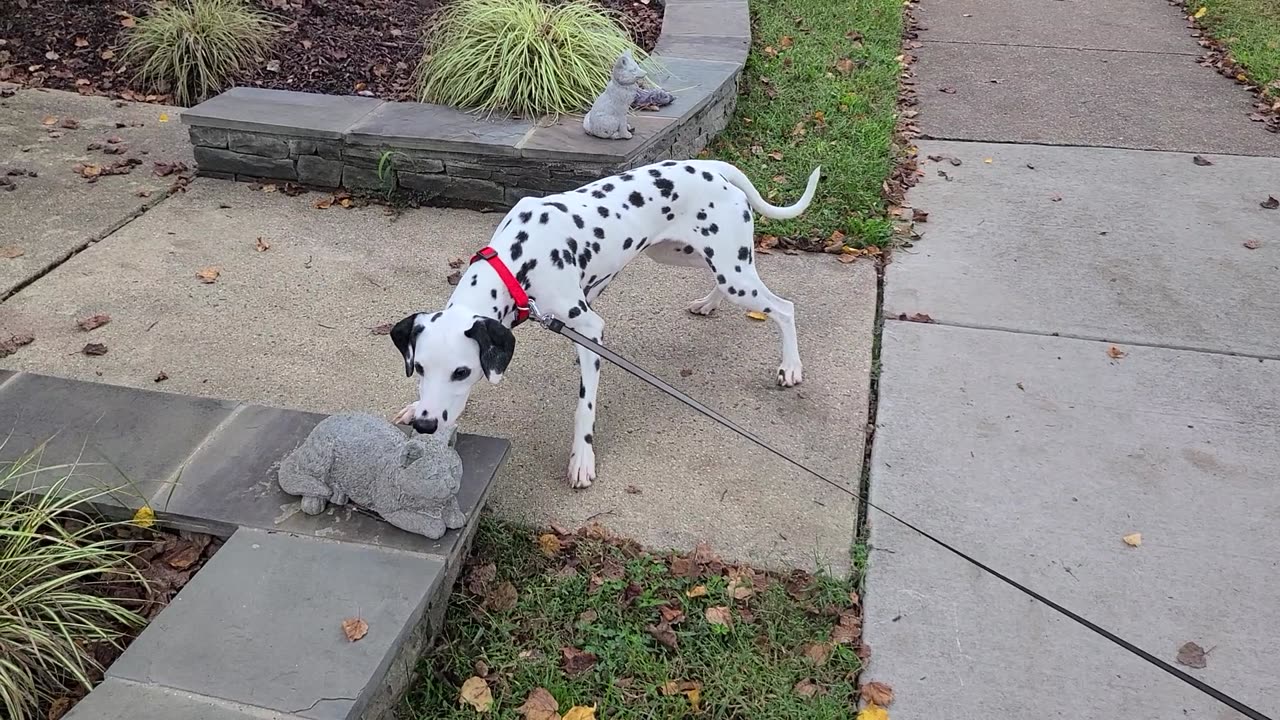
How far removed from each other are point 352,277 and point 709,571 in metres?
2.81

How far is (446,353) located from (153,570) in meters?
1.15

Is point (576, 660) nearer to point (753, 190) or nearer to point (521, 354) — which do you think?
point (521, 354)

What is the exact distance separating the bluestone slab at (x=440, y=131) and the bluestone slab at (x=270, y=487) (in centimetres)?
256

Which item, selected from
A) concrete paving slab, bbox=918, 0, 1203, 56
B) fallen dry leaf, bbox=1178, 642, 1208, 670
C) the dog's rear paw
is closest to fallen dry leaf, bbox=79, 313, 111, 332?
the dog's rear paw

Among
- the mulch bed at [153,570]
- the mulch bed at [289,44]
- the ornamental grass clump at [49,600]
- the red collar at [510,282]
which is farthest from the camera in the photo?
the mulch bed at [289,44]

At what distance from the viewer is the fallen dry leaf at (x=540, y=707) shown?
8.93ft

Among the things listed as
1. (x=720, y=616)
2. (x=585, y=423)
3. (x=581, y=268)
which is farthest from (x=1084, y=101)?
(x=720, y=616)

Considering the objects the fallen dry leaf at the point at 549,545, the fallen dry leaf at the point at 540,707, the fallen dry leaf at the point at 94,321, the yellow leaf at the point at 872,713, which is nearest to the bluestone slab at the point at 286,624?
the fallen dry leaf at the point at 540,707

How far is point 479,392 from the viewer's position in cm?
416

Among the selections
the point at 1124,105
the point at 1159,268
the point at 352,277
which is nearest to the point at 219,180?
the point at 352,277

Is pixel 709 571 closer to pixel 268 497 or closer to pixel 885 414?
pixel 885 414

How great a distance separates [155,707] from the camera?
2338 millimetres

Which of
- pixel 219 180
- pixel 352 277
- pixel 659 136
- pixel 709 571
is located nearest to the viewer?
pixel 709 571

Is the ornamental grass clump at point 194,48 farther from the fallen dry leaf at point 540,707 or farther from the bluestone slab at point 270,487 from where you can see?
the fallen dry leaf at point 540,707
